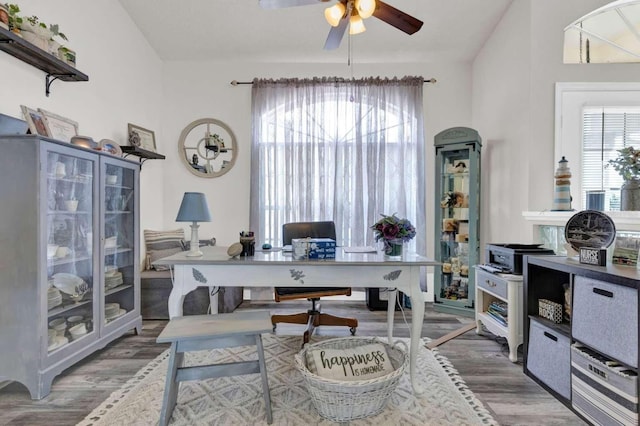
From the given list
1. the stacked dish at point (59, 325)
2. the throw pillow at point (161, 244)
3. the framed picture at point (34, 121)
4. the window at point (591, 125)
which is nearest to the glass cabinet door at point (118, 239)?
the stacked dish at point (59, 325)

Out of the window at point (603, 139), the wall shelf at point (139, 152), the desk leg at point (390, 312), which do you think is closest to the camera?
the desk leg at point (390, 312)

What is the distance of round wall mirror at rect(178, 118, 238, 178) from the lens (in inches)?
157

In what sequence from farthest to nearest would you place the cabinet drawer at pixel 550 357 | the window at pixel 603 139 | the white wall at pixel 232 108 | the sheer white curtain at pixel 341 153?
the white wall at pixel 232 108 → the sheer white curtain at pixel 341 153 → the window at pixel 603 139 → the cabinet drawer at pixel 550 357

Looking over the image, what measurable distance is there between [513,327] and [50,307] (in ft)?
10.2

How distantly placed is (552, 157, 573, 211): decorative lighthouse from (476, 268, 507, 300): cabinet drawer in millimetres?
683

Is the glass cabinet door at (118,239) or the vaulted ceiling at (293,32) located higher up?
the vaulted ceiling at (293,32)

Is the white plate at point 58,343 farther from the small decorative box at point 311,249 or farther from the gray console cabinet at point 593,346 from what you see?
the gray console cabinet at point 593,346

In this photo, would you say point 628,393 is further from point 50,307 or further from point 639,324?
point 50,307

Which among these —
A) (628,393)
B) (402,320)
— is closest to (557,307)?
(628,393)

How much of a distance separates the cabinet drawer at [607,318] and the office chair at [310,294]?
1.49 meters

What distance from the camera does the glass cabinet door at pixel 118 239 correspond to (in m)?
2.58

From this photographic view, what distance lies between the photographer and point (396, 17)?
6.66 ft

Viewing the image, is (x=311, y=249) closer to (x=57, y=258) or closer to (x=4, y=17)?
(x=57, y=258)

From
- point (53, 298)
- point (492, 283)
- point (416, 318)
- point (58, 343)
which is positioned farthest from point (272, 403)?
point (492, 283)
